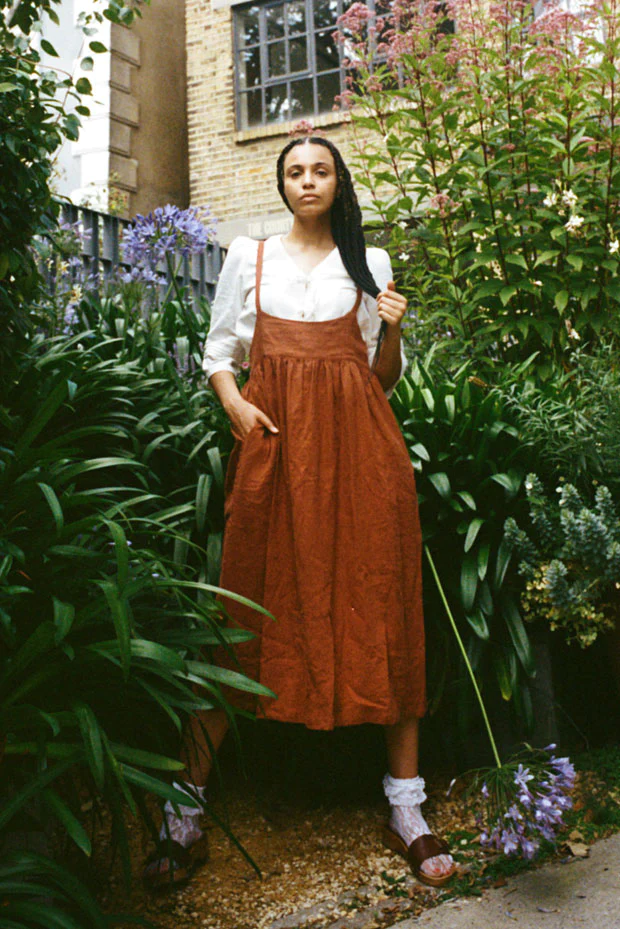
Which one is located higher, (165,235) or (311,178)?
(165,235)

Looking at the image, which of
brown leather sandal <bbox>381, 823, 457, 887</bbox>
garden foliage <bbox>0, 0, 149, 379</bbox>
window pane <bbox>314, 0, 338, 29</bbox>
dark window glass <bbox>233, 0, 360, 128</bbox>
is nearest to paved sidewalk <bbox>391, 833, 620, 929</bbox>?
brown leather sandal <bbox>381, 823, 457, 887</bbox>

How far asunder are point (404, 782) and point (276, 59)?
8.90 m

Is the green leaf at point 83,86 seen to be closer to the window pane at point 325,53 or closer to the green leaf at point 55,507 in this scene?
the green leaf at point 55,507

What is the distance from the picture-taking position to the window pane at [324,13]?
9.20 meters

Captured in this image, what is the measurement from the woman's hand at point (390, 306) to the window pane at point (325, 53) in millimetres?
8003

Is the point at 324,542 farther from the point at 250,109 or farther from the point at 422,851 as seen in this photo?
the point at 250,109

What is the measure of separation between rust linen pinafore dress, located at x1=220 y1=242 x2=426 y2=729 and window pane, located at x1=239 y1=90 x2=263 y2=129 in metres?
7.78

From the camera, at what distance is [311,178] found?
2199 millimetres

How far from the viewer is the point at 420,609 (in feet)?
7.27

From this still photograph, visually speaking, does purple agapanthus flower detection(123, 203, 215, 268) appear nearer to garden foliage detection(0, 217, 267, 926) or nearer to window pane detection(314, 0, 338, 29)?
garden foliage detection(0, 217, 267, 926)

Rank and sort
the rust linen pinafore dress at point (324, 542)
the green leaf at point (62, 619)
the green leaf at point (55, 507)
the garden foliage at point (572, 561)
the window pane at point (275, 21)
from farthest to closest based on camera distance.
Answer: the window pane at point (275, 21), the garden foliage at point (572, 561), the rust linen pinafore dress at point (324, 542), the green leaf at point (55, 507), the green leaf at point (62, 619)

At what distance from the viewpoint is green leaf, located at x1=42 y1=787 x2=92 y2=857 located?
1522 mm

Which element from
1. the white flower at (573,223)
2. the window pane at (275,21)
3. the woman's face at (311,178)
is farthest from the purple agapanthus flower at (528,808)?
the window pane at (275,21)

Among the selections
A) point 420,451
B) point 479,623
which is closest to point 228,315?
point 420,451
